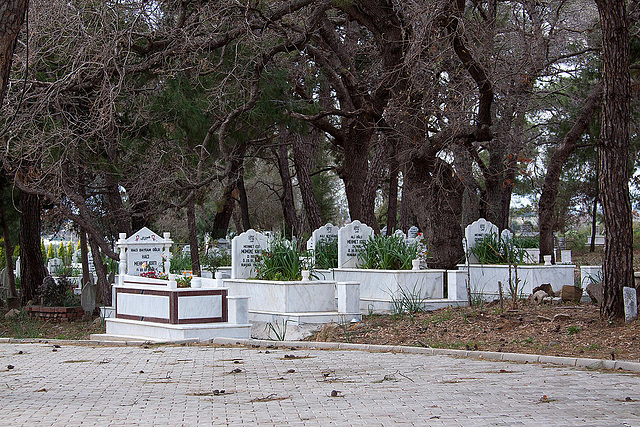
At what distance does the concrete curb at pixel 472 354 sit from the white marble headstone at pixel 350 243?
598cm

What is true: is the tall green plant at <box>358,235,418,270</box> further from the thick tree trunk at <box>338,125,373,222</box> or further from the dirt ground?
the thick tree trunk at <box>338,125,373,222</box>

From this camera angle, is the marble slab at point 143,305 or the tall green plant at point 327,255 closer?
the marble slab at point 143,305

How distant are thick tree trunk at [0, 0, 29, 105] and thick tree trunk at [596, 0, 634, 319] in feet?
28.9

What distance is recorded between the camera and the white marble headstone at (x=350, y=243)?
18781 mm

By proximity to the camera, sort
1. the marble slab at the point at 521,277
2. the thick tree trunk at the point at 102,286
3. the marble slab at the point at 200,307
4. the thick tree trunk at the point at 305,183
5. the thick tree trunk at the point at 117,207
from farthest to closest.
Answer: the thick tree trunk at the point at 305,183 < the thick tree trunk at the point at 102,286 < the thick tree trunk at the point at 117,207 < the marble slab at the point at 521,277 < the marble slab at the point at 200,307

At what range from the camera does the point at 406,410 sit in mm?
6957

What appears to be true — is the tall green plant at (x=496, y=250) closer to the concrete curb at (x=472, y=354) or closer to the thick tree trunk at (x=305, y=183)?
the thick tree trunk at (x=305, y=183)

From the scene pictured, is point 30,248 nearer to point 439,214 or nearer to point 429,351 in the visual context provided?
point 439,214

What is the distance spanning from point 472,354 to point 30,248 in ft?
55.8

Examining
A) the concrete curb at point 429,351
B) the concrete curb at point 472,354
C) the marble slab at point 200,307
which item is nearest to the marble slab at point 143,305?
the marble slab at point 200,307

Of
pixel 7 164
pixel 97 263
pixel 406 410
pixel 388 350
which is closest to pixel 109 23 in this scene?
pixel 7 164

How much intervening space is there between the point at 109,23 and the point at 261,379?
424 inches

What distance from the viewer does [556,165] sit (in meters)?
22.2

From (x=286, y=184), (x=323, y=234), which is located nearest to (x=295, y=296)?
(x=323, y=234)
